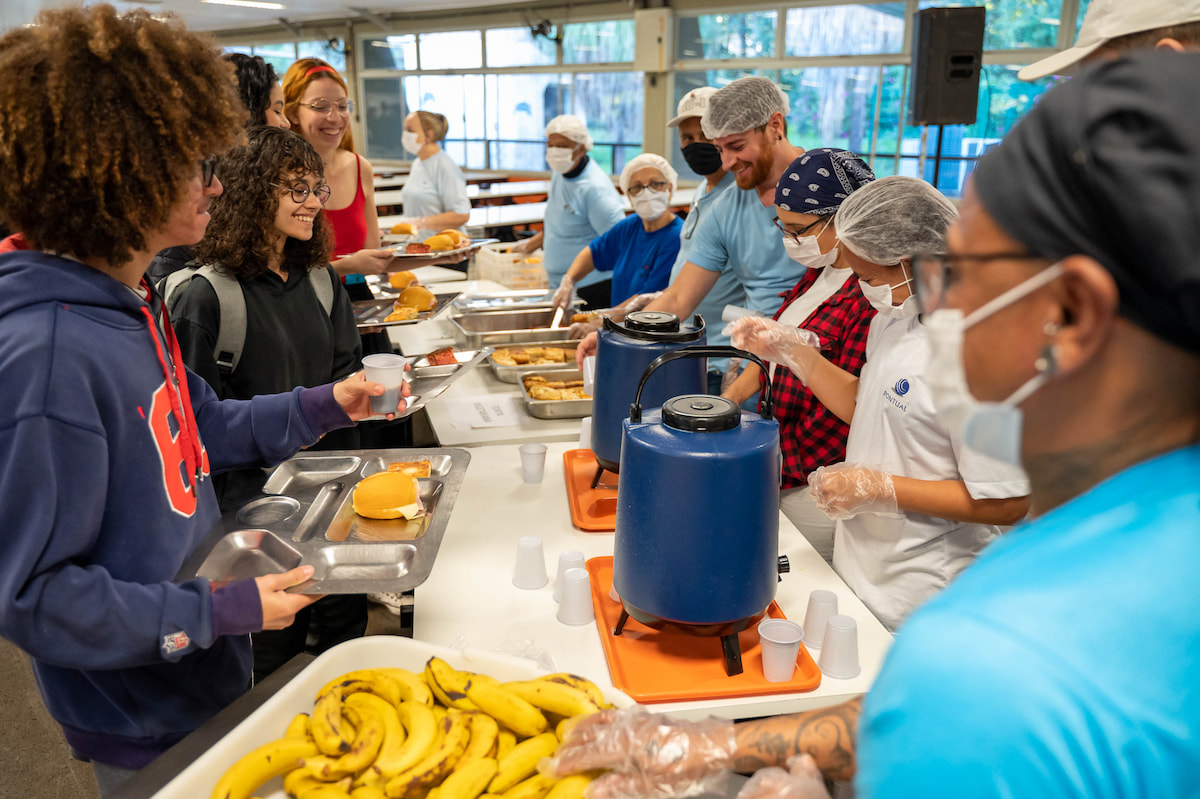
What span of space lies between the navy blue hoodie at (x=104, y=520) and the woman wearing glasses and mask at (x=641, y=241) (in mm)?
2684

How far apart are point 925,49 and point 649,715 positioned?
13.2ft

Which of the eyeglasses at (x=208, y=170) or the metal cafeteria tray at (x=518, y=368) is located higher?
the eyeglasses at (x=208, y=170)

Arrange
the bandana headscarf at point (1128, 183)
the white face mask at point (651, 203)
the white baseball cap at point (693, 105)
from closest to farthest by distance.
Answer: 1. the bandana headscarf at point (1128, 183)
2. the white baseball cap at point (693, 105)
3. the white face mask at point (651, 203)

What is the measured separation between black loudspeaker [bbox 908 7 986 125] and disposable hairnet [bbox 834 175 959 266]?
107 inches

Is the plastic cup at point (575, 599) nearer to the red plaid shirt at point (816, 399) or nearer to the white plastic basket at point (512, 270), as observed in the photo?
the red plaid shirt at point (816, 399)

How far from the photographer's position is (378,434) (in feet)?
10.4

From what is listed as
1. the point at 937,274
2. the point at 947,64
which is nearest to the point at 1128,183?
the point at 937,274

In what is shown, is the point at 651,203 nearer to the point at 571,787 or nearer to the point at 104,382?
the point at 104,382

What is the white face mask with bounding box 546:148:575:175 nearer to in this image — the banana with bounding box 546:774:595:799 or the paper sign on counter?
the paper sign on counter

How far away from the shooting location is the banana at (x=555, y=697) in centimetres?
111

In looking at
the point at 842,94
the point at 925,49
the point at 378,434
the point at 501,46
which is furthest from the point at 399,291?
the point at 501,46

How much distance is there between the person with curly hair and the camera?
1002mm

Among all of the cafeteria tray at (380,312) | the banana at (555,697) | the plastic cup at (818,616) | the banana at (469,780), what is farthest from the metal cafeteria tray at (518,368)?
the banana at (469,780)

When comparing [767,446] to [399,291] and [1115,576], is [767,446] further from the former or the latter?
[399,291]
